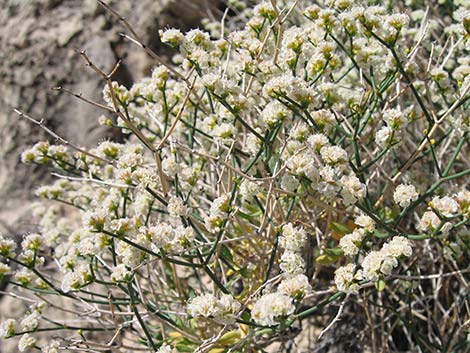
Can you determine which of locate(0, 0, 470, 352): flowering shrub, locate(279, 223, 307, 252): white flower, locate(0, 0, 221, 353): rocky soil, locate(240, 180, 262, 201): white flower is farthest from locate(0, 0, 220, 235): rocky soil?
locate(279, 223, 307, 252): white flower

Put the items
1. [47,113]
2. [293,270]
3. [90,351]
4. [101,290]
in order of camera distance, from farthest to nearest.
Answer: [47,113] < [101,290] < [90,351] < [293,270]

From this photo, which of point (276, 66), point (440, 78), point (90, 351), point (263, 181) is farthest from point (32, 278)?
point (440, 78)

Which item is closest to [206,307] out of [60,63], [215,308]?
[215,308]

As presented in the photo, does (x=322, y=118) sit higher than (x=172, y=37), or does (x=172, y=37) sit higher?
(x=172, y=37)

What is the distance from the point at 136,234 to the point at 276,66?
0.44 meters

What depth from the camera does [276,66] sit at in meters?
1.23

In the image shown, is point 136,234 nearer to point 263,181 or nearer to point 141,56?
point 263,181

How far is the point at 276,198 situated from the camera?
115 centimetres

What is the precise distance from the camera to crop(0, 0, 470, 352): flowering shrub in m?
1.02

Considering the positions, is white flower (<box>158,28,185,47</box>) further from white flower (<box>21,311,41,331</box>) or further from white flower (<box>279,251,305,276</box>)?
white flower (<box>21,311,41,331</box>)

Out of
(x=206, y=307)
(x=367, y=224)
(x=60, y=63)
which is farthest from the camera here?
(x=60, y=63)

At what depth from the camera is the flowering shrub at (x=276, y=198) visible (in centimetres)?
102

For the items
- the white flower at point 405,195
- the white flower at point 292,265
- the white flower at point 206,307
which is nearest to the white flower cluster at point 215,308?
the white flower at point 206,307

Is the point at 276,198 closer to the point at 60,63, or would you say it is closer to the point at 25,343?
the point at 25,343
